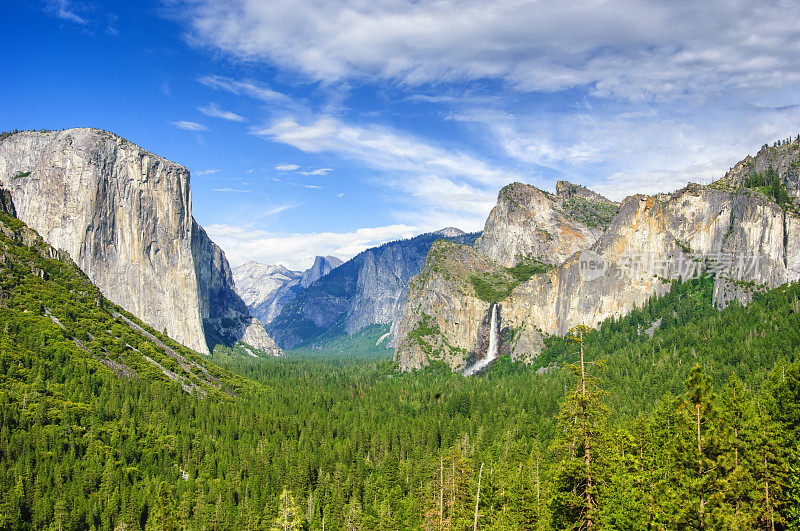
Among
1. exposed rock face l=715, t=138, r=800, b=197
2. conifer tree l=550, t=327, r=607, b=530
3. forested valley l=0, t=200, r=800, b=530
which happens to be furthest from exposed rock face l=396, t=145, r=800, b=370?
conifer tree l=550, t=327, r=607, b=530

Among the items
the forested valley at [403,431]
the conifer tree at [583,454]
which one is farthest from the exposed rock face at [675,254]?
the conifer tree at [583,454]

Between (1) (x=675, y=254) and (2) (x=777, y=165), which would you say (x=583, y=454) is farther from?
(2) (x=777, y=165)

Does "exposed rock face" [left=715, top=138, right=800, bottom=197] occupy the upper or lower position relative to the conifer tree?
upper

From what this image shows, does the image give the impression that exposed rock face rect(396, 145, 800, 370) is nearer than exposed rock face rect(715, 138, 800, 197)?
Yes

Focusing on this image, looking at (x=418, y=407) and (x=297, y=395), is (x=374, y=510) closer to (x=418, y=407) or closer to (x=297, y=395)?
(x=418, y=407)

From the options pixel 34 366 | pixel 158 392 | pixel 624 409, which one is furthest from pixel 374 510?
pixel 34 366

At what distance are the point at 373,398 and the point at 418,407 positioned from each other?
16.5 m

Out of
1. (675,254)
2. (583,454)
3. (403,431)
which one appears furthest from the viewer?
(675,254)

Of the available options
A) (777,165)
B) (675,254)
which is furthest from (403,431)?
(777,165)

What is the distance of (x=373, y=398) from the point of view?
499 ft

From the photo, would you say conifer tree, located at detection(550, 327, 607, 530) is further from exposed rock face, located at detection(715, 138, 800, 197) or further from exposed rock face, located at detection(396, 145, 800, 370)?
exposed rock face, located at detection(715, 138, 800, 197)

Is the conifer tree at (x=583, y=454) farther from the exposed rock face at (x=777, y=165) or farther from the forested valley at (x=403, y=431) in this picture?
the exposed rock face at (x=777, y=165)

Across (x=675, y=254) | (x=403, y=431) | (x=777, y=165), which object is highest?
(x=777, y=165)

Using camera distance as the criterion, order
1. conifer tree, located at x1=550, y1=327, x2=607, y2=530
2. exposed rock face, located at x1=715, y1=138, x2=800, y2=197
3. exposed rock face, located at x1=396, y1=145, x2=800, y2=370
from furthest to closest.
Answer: exposed rock face, located at x1=715, y1=138, x2=800, y2=197 → exposed rock face, located at x1=396, y1=145, x2=800, y2=370 → conifer tree, located at x1=550, y1=327, x2=607, y2=530
